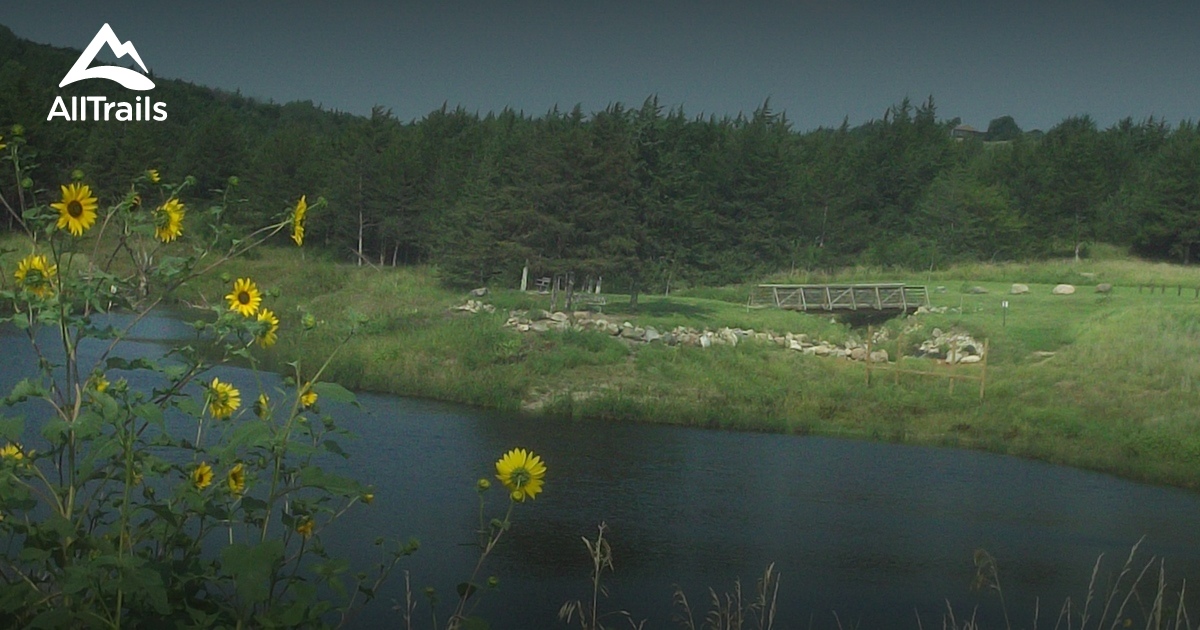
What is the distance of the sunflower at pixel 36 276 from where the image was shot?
3148 mm

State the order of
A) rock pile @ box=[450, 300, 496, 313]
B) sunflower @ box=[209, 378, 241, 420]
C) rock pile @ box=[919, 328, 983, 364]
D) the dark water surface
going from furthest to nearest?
rock pile @ box=[450, 300, 496, 313] < rock pile @ box=[919, 328, 983, 364] < the dark water surface < sunflower @ box=[209, 378, 241, 420]

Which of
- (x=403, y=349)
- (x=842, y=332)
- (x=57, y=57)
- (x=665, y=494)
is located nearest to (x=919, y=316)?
(x=842, y=332)

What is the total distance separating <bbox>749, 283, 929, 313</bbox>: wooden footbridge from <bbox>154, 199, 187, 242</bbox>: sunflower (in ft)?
91.2

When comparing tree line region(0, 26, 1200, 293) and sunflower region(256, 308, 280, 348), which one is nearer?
sunflower region(256, 308, 280, 348)

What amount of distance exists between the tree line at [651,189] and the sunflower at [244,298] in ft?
72.3

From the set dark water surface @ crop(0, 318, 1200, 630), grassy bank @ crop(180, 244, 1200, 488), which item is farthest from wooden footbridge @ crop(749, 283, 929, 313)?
dark water surface @ crop(0, 318, 1200, 630)

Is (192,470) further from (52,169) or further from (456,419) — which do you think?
(52,169)

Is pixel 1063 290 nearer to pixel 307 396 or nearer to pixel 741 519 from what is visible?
pixel 741 519

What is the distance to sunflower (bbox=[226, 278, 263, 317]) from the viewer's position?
3140 millimetres

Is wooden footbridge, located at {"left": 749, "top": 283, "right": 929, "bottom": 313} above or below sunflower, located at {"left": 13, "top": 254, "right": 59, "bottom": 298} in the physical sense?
below

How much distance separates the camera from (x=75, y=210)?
2967 millimetres

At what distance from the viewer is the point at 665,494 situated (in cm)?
1402

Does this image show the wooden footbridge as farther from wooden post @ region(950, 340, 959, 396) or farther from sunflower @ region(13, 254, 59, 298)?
sunflower @ region(13, 254, 59, 298)

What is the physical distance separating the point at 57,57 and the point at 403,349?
53.7m
